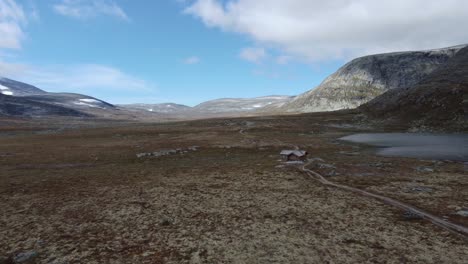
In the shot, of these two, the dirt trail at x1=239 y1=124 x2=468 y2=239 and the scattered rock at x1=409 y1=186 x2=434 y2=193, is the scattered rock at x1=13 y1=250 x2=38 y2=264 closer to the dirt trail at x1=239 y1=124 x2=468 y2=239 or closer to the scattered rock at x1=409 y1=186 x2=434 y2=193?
the dirt trail at x1=239 y1=124 x2=468 y2=239

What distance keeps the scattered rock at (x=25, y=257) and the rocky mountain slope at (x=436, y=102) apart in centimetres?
9503

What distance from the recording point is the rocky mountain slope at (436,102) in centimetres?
9200

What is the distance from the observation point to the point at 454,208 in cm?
1880

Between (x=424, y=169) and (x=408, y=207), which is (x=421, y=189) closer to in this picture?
(x=408, y=207)

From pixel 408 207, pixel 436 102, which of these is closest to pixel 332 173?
pixel 408 207

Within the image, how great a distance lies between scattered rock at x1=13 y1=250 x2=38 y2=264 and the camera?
42.9 ft

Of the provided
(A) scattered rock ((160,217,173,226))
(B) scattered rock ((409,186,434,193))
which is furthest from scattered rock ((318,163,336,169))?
Result: (A) scattered rock ((160,217,173,226))

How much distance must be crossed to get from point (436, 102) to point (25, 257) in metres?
126

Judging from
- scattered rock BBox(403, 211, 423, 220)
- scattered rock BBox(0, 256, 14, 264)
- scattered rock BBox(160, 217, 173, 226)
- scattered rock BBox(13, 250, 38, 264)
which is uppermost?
scattered rock BBox(403, 211, 423, 220)

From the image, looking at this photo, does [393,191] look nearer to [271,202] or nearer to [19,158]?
[271,202]

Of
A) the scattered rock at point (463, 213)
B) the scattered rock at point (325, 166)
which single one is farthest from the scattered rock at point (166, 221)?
the scattered rock at point (325, 166)

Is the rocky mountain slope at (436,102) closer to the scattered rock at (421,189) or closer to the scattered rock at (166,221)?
the scattered rock at (421,189)

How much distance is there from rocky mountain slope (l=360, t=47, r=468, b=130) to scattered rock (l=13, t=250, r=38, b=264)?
9503 cm

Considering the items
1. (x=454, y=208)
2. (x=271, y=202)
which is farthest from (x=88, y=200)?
(x=454, y=208)
